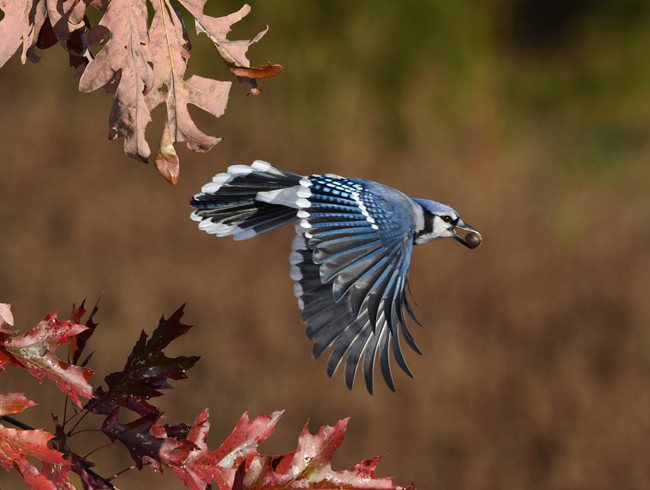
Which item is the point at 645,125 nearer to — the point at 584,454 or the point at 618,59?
the point at 618,59

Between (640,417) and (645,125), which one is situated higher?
(645,125)

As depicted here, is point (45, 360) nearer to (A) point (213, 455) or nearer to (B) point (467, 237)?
(A) point (213, 455)

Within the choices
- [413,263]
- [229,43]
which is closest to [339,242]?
[229,43]

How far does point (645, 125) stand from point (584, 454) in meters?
3.10

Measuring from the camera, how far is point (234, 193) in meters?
2.60

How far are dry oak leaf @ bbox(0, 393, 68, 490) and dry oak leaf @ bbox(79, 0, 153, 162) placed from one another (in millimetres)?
312

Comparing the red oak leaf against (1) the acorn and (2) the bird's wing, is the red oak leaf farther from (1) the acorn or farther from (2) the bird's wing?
(1) the acorn

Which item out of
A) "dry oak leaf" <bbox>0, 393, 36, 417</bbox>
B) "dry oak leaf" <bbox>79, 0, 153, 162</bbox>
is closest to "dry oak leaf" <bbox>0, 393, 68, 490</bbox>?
"dry oak leaf" <bbox>0, 393, 36, 417</bbox>

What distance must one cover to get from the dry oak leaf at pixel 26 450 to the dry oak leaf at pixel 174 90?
0.32 m

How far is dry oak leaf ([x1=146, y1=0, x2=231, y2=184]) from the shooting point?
1.42m

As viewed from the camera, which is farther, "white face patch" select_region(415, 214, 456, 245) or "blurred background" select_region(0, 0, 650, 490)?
"blurred background" select_region(0, 0, 650, 490)

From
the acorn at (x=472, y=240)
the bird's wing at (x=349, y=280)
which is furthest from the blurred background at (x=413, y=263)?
the bird's wing at (x=349, y=280)

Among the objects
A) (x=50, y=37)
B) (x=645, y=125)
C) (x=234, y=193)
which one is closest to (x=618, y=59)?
(x=645, y=125)

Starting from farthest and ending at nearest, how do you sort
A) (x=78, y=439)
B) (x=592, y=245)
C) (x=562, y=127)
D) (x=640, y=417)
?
(x=562, y=127) → (x=592, y=245) → (x=640, y=417) → (x=78, y=439)
